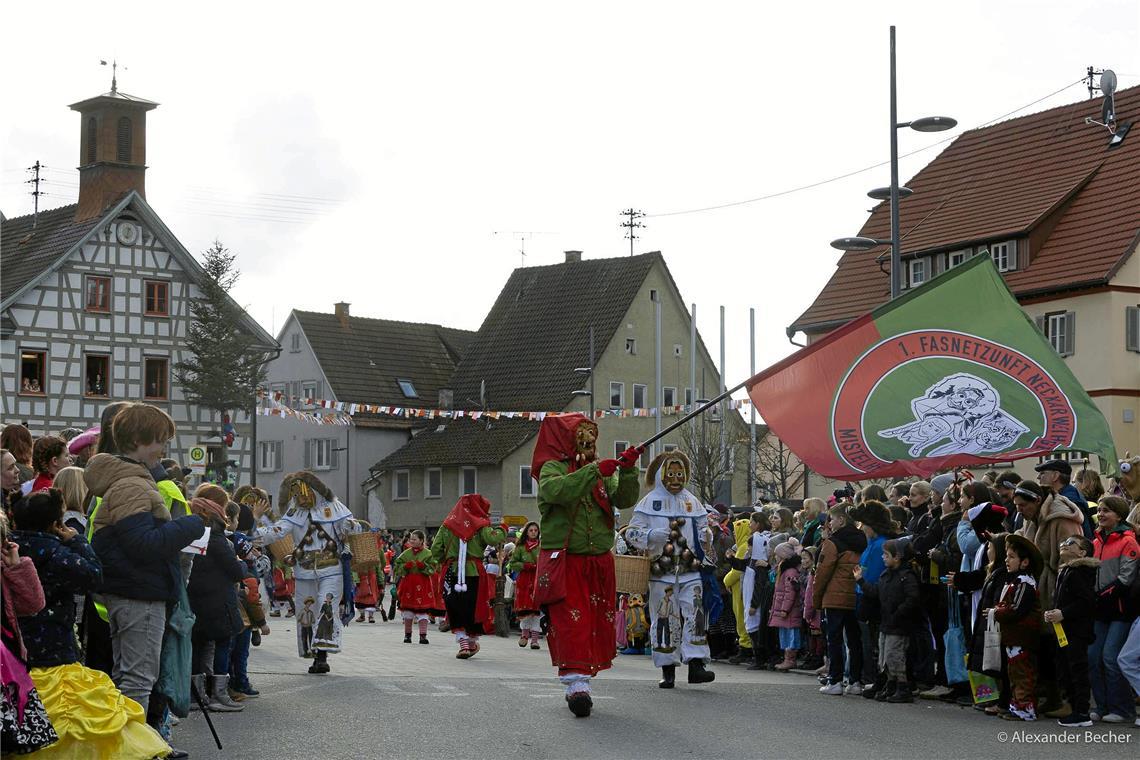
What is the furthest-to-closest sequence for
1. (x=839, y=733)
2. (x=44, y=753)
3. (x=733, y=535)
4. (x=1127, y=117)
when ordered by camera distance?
(x=1127, y=117) → (x=733, y=535) → (x=839, y=733) → (x=44, y=753)

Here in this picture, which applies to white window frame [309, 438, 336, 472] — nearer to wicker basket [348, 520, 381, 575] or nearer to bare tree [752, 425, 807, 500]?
bare tree [752, 425, 807, 500]

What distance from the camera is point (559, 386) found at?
222 ft

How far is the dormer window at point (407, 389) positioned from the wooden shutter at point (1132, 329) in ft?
121

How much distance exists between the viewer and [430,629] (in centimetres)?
2972

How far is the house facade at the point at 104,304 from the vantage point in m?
54.1

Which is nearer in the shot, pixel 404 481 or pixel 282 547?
pixel 282 547

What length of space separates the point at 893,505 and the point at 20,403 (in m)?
41.4

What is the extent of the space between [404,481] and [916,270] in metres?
27.1

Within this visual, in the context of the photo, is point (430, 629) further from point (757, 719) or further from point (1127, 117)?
point (1127, 117)

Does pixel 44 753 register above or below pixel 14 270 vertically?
below

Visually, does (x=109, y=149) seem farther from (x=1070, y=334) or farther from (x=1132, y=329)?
(x=1132, y=329)

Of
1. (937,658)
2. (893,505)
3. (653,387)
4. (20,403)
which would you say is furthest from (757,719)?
(653,387)

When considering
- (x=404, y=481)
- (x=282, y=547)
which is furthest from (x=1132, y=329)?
(x=404, y=481)

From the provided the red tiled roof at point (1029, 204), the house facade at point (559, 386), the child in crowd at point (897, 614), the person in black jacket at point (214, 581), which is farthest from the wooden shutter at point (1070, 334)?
the person in black jacket at point (214, 581)
